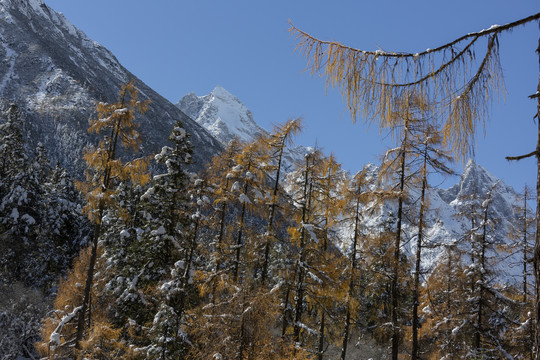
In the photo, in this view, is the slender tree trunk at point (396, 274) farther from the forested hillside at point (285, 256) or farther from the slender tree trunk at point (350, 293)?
the slender tree trunk at point (350, 293)

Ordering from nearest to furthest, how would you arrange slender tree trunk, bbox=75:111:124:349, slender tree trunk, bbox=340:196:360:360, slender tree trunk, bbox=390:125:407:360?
1. slender tree trunk, bbox=75:111:124:349
2. slender tree trunk, bbox=390:125:407:360
3. slender tree trunk, bbox=340:196:360:360

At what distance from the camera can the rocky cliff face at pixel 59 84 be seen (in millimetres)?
90062

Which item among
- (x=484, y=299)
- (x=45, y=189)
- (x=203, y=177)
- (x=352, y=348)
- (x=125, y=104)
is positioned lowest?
(x=352, y=348)

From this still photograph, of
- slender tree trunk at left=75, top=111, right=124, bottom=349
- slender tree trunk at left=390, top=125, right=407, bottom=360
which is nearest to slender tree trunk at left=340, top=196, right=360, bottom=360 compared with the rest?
slender tree trunk at left=390, top=125, right=407, bottom=360

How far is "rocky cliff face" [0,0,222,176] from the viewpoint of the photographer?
9006cm

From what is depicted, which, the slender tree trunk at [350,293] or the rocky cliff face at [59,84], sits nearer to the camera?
the slender tree trunk at [350,293]

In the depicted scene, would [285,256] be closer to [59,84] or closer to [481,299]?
[481,299]

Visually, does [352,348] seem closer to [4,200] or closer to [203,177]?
[203,177]

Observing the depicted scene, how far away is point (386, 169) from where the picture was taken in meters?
11.9

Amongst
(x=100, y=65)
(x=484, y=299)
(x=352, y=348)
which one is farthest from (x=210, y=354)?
(x=100, y=65)

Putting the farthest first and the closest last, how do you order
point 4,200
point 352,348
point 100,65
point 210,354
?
1. point 100,65
2. point 352,348
3. point 4,200
4. point 210,354

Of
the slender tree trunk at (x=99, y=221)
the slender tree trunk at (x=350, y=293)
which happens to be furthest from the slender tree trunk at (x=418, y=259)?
the slender tree trunk at (x=99, y=221)

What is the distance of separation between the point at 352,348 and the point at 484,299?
24518mm

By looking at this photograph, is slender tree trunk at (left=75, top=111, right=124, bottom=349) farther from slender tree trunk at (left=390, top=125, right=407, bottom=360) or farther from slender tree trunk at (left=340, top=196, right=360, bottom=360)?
slender tree trunk at (left=390, top=125, right=407, bottom=360)
